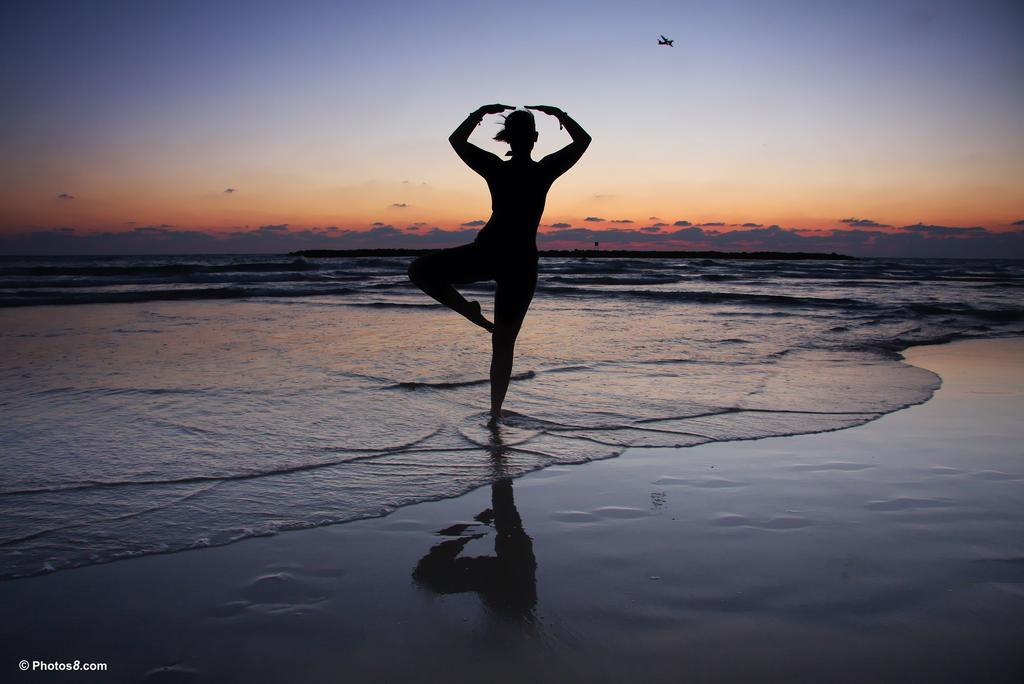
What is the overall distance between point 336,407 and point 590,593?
9.26 ft

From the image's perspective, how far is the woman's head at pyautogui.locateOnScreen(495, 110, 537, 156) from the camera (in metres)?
3.89

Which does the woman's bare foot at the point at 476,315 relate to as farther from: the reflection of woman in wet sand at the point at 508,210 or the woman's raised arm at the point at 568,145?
the woman's raised arm at the point at 568,145

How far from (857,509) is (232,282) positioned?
23.7 metres

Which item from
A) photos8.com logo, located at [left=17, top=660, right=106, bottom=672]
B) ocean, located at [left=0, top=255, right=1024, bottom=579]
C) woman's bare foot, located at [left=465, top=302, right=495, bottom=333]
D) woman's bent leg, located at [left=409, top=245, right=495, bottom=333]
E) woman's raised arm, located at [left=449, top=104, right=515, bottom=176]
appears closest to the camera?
photos8.com logo, located at [left=17, top=660, right=106, bottom=672]

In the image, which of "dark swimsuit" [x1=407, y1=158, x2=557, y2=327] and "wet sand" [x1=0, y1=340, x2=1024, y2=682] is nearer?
"wet sand" [x1=0, y1=340, x2=1024, y2=682]

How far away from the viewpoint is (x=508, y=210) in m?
3.88

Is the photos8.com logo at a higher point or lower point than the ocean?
lower

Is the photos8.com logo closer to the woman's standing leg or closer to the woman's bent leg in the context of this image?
the woman's bent leg

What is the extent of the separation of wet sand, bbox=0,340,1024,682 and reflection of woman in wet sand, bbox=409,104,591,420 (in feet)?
4.68

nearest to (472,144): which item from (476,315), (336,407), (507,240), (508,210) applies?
(508,210)

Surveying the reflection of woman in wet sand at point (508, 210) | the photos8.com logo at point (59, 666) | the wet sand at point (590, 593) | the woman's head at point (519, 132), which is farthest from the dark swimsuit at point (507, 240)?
the photos8.com logo at point (59, 666)

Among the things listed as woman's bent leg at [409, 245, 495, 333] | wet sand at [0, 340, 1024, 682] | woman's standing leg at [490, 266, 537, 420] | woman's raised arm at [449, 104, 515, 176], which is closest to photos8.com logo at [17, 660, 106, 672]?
wet sand at [0, 340, 1024, 682]

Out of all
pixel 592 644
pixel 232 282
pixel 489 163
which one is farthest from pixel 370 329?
pixel 232 282

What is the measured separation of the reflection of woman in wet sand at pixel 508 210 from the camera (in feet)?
12.7
